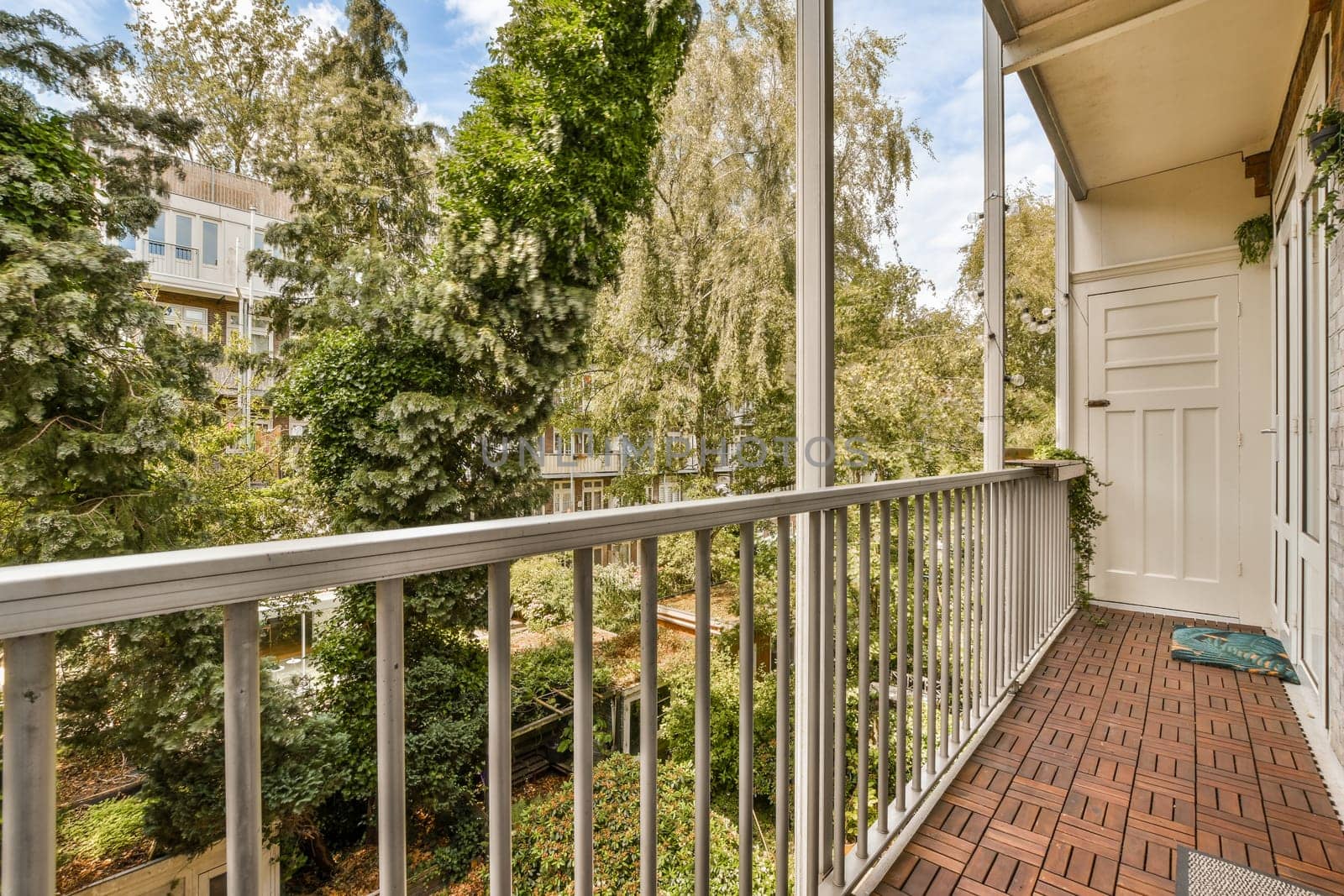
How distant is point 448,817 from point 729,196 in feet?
6.34

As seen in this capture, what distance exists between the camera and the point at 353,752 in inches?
36.4

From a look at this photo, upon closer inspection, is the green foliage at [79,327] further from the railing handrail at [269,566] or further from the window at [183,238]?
the railing handrail at [269,566]

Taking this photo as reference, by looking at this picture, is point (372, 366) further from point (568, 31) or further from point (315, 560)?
point (568, 31)

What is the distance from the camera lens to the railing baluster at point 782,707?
114 cm

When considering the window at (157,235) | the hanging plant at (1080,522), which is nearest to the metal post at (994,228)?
the hanging plant at (1080,522)

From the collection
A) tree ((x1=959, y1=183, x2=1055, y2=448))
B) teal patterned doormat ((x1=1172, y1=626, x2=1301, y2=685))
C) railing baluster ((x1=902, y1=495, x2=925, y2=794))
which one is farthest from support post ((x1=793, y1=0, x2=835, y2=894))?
tree ((x1=959, y1=183, x2=1055, y2=448))

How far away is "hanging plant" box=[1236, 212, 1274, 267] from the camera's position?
3.55 metres

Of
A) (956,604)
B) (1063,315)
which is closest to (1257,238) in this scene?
(1063,315)

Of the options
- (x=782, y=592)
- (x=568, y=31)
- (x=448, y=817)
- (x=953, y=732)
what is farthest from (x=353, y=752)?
Result: (x=953, y=732)

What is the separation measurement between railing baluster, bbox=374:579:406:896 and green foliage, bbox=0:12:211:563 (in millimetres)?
402

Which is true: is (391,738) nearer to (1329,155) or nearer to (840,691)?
Answer: (840,691)

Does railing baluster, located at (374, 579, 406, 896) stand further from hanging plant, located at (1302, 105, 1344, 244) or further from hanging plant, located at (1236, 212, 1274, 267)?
hanging plant, located at (1236, 212, 1274, 267)

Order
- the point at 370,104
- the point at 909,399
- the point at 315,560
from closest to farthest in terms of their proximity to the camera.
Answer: the point at 315,560 < the point at 370,104 < the point at 909,399

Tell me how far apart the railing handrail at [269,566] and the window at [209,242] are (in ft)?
1.80
